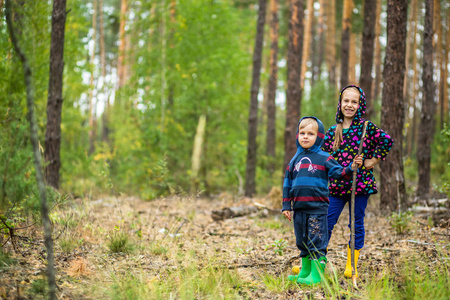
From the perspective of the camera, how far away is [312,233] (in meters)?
3.36

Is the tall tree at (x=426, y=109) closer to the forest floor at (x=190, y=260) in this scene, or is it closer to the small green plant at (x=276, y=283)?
the forest floor at (x=190, y=260)

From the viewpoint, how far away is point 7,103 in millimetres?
5387

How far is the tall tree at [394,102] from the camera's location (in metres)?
6.72

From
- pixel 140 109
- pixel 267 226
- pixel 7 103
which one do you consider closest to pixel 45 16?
pixel 7 103

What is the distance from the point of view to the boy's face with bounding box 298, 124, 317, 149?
3.44m

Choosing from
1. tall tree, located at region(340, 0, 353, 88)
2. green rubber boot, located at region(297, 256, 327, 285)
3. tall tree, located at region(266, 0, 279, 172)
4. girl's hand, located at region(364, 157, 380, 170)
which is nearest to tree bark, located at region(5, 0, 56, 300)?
green rubber boot, located at region(297, 256, 327, 285)

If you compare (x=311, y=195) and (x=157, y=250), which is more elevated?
(x=311, y=195)

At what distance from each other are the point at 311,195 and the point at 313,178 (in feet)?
0.51

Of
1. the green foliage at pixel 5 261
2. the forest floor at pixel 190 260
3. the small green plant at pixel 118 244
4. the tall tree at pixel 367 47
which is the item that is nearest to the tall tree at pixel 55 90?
the forest floor at pixel 190 260

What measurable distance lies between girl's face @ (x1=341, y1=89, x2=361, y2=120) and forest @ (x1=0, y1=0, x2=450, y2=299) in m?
1.49

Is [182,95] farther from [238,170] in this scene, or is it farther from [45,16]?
[45,16]

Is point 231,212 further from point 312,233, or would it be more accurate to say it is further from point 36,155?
point 36,155

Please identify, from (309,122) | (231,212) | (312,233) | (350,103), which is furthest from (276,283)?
(231,212)

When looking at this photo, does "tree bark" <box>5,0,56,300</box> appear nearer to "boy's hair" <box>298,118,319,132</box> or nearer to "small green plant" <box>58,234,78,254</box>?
"small green plant" <box>58,234,78,254</box>
